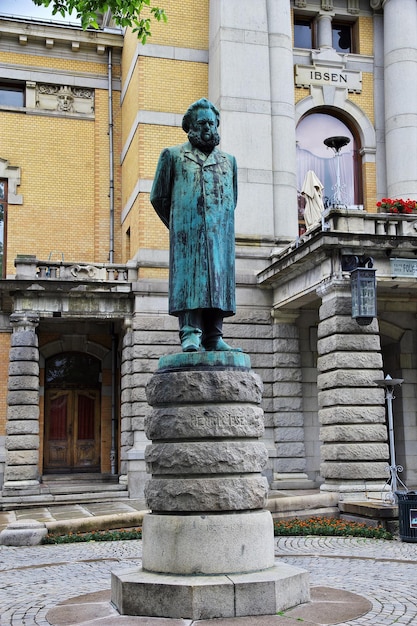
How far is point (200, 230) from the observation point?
782 centimetres

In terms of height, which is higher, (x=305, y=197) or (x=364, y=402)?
(x=305, y=197)

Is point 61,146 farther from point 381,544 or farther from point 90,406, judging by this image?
point 381,544

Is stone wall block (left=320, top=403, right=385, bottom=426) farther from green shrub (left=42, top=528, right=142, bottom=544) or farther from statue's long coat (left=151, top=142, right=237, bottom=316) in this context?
statue's long coat (left=151, top=142, right=237, bottom=316)

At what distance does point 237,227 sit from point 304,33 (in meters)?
7.60

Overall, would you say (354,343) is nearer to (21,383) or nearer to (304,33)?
(21,383)

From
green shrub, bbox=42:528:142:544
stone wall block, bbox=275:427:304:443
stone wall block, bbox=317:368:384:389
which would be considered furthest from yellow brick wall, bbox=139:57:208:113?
green shrub, bbox=42:528:142:544

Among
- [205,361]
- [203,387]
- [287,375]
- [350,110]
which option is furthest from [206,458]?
[350,110]

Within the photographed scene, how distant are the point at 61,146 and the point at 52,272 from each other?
214 inches

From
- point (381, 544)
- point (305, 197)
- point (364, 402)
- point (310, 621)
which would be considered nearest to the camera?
point (310, 621)

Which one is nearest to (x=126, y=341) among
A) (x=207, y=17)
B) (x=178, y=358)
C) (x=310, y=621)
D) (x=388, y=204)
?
(x=388, y=204)

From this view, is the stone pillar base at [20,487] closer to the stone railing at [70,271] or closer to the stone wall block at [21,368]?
the stone wall block at [21,368]

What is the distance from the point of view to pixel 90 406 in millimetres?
23297

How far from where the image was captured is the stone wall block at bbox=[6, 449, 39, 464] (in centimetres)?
1905

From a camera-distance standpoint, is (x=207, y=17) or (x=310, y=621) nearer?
(x=310, y=621)
